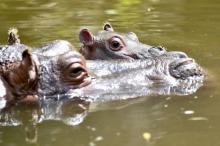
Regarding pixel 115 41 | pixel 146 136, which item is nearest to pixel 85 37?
pixel 115 41

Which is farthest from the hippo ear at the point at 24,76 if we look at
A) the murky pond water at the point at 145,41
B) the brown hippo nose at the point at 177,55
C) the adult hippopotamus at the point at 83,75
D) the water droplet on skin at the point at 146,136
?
the brown hippo nose at the point at 177,55

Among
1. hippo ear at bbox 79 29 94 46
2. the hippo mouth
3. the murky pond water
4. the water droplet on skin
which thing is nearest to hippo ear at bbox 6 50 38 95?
the murky pond water

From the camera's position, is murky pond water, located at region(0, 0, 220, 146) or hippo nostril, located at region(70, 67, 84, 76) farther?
hippo nostril, located at region(70, 67, 84, 76)

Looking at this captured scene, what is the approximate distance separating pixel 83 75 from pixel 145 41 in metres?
3.38

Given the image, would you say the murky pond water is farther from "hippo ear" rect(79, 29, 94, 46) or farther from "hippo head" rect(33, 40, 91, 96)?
"hippo ear" rect(79, 29, 94, 46)

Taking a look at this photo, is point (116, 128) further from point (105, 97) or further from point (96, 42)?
point (96, 42)

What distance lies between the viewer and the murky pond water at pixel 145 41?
500 cm

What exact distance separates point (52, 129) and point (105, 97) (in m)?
0.76

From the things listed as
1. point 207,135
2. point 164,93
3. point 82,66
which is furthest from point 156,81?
point 207,135

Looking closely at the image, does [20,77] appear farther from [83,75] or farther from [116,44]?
[116,44]

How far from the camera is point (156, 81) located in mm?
5969

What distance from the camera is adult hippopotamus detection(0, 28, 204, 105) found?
220 inches

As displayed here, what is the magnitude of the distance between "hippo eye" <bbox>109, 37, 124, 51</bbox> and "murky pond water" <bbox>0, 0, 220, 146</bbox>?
0.95 m

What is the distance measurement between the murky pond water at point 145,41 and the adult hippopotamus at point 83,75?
15cm
